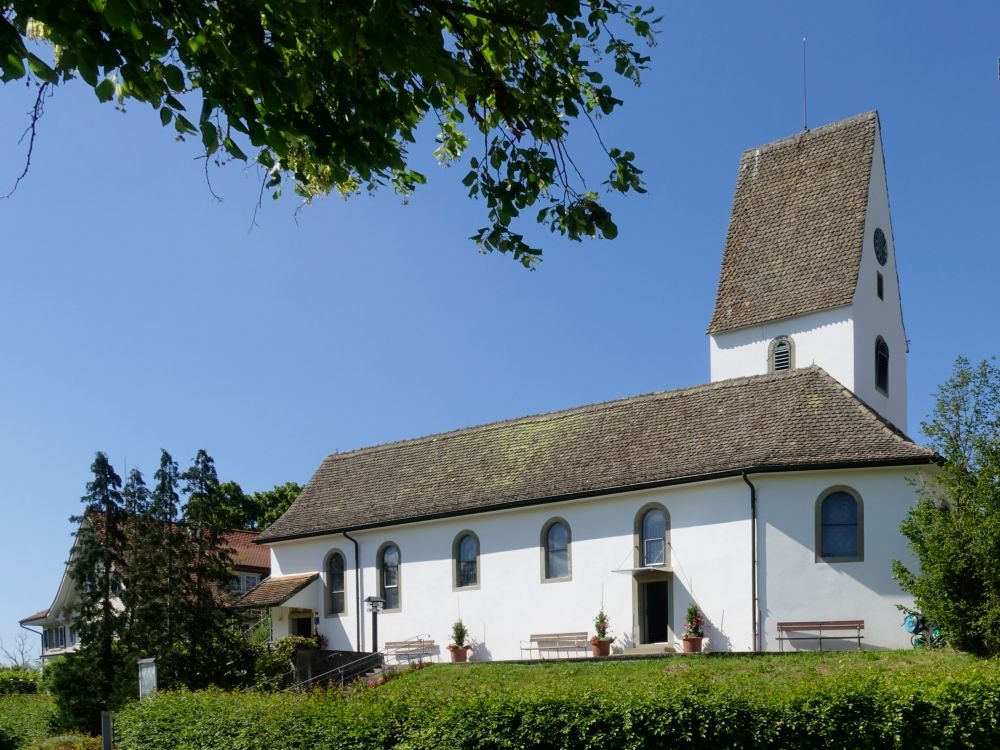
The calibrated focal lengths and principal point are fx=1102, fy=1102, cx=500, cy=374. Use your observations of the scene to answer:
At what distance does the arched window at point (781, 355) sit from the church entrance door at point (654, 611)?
28.1 feet

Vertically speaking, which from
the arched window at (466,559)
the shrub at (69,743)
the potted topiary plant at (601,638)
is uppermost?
the arched window at (466,559)

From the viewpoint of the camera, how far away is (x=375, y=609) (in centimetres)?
3256

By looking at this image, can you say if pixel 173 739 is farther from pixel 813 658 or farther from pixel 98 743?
pixel 813 658

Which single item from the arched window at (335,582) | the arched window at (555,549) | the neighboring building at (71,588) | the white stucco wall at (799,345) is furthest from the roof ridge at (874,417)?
the neighboring building at (71,588)

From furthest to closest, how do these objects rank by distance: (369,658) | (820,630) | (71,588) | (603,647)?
(71,588) → (369,658) → (603,647) → (820,630)

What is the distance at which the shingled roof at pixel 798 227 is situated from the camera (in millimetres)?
33531

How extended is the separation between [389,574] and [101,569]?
8.94m

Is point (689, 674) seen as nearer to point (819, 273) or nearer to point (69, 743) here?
point (69, 743)

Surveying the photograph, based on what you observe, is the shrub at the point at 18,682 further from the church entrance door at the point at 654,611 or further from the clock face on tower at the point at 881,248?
the clock face on tower at the point at 881,248

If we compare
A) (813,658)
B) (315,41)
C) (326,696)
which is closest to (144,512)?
(326,696)

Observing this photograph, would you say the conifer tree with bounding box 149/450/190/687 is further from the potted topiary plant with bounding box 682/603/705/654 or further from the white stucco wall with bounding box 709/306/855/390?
the white stucco wall with bounding box 709/306/855/390

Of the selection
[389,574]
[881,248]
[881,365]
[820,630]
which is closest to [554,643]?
[389,574]

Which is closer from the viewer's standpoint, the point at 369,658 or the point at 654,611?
the point at 654,611

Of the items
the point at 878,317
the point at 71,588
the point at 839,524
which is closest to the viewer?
the point at 839,524
